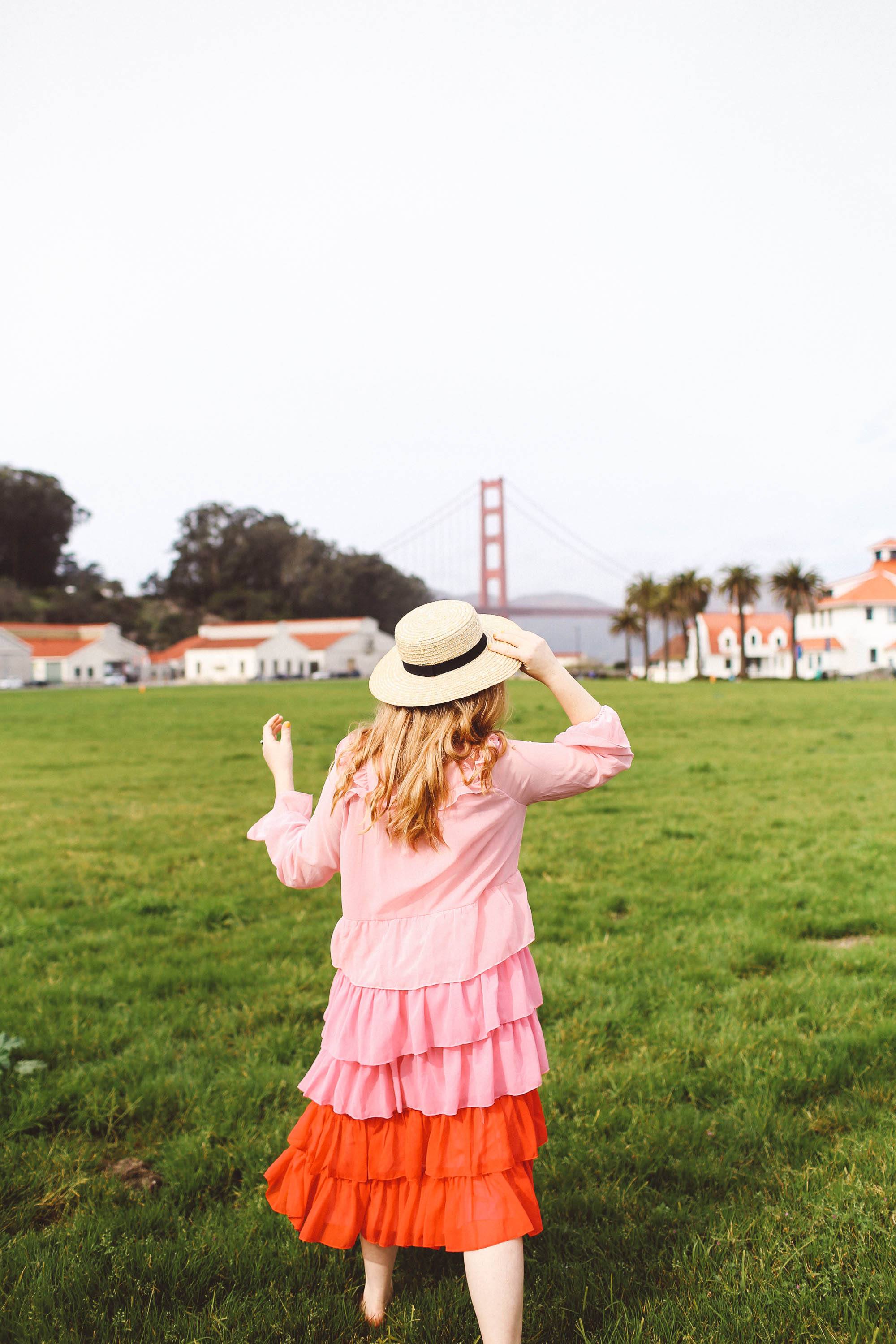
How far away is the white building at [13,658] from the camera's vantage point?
74.5m

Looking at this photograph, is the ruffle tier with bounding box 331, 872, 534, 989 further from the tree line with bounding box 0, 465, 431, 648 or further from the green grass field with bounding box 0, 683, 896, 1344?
the tree line with bounding box 0, 465, 431, 648

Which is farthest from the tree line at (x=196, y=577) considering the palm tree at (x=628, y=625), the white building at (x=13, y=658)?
the palm tree at (x=628, y=625)

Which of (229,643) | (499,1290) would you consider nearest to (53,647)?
(229,643)

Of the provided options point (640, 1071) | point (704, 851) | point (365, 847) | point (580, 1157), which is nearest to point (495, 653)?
point (365, 847)

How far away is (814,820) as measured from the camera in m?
8.27

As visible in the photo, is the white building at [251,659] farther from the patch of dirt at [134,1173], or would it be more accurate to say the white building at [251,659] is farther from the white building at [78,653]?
the patch of dirt at [134,1173]

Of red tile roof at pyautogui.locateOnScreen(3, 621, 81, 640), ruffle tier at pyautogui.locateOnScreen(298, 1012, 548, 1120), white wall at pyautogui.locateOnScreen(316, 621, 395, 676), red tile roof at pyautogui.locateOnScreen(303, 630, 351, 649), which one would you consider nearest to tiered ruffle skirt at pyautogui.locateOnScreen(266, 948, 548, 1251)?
ruffle tier at pyautogui.locateOnScreen(298, 1012, 548, 1120)

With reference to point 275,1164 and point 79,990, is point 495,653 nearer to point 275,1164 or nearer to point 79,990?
point 275,1164

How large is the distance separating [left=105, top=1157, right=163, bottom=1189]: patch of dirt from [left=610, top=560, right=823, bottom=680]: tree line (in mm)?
58396

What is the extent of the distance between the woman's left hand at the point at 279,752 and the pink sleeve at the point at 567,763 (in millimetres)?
571

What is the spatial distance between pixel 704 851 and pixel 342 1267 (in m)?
5.24

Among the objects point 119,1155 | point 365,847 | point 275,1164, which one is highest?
point 365,847

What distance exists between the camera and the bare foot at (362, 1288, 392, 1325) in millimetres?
2170

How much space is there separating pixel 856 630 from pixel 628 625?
18715mm
